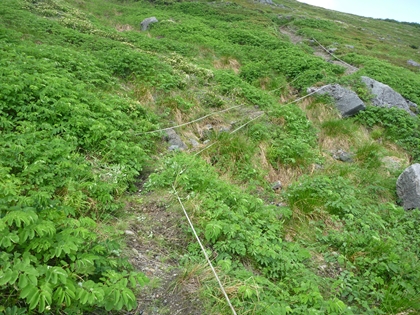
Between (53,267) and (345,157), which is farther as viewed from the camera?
(345,157)

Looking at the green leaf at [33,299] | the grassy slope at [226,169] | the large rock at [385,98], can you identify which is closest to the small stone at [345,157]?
the grassy slope at [226,169]

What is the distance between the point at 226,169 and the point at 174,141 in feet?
4.98

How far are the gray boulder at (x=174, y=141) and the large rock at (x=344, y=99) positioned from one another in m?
7.00

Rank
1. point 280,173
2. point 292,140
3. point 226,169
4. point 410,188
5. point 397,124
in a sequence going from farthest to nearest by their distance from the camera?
1. point 397,124
2. point 292,140
3. point 280,173
4. point 226,169
5. point 410,188

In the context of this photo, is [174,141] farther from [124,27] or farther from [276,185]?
[124,27]

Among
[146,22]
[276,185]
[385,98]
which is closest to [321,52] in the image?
[385,98]

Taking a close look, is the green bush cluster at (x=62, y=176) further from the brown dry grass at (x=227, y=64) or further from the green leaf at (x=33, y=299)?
the brown dry grass at (x=227, y=64)

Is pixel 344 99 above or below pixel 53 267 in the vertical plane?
above

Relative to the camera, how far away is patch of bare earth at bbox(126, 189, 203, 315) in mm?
3414

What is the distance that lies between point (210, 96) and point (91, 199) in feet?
21.0

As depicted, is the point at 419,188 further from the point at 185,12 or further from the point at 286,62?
the point at 185,12

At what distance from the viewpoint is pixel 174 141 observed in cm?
741

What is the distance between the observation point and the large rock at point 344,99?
11.3 m

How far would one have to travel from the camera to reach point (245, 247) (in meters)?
4.39
